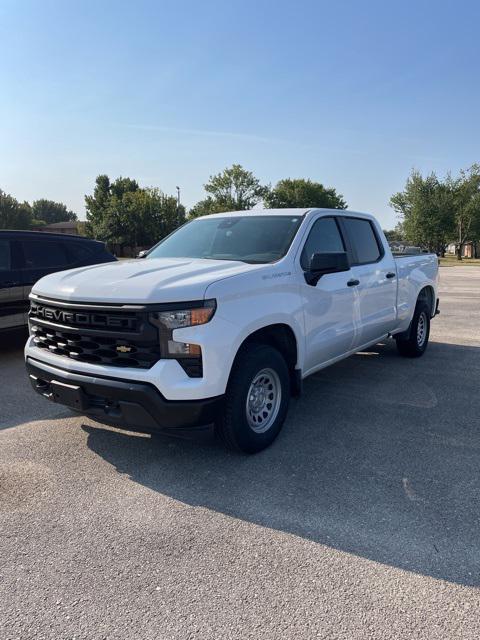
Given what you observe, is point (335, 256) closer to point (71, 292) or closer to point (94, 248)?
point (71, 292)

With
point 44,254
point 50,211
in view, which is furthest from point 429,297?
point 50,211

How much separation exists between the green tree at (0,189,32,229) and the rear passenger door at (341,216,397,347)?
6948 centimetres

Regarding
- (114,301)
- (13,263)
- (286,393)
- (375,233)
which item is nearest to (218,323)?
(114,301)

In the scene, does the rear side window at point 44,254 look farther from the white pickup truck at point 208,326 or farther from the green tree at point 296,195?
→ the green tree at point 296,195

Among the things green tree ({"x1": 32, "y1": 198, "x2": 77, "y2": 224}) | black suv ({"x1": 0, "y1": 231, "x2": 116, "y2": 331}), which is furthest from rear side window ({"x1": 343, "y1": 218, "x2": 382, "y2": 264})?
green tree ({"x1": 32, "y1": 198, "x2": 77, "y2": 224})

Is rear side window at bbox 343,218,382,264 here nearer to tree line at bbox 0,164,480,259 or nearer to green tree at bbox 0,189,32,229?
tree line at bbox 0,164,480,259

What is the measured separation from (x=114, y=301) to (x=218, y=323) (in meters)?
0.73

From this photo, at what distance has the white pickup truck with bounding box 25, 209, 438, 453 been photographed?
3.32 meters

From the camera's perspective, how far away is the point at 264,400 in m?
4.05

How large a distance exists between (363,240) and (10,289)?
16.3 ft

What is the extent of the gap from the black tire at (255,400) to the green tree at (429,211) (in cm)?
5338

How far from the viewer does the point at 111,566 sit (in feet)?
8.64

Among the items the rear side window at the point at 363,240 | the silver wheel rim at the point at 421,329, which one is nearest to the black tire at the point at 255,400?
the rear side window at the point at 363,240

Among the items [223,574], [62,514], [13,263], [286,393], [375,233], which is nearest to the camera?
[223,574]
